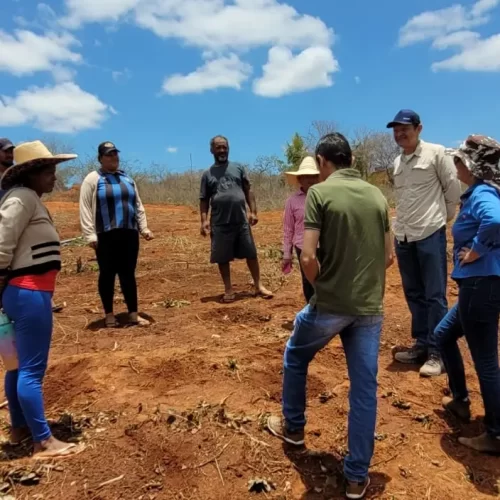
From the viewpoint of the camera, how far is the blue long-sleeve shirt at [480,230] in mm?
3022

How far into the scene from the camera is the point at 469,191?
10.5 ft

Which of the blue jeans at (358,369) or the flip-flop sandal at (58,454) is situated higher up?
the blue jeans at (358,369)

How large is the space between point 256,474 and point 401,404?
1.37 metres

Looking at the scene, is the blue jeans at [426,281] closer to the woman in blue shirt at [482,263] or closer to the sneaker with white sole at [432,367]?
the sneaker with white sole at [432,367]

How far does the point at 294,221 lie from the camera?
5.35 m

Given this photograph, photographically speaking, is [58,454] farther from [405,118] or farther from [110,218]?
[405,118]

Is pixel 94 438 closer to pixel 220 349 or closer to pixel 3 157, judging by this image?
pixel 220 349

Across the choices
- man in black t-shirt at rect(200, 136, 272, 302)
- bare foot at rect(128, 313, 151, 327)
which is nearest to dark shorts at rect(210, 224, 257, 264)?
man in black t-shirt at rect(200, 136, 272, 302)

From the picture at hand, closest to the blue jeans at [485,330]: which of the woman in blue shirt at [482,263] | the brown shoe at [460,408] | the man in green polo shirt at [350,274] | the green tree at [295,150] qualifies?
the woman in blue shirt at [482,263]

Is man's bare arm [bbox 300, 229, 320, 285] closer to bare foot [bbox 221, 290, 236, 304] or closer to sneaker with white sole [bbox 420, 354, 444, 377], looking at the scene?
sneaker with white sole [bbox 420, 354, 444, 377]

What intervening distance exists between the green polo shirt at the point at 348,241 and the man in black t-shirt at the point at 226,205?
154 inches

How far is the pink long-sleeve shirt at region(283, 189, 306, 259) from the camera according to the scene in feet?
17.2

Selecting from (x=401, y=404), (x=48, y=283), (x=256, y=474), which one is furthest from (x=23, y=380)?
(x=401, y=404)

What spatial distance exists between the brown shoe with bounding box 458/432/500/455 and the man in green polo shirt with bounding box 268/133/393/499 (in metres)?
0.93
